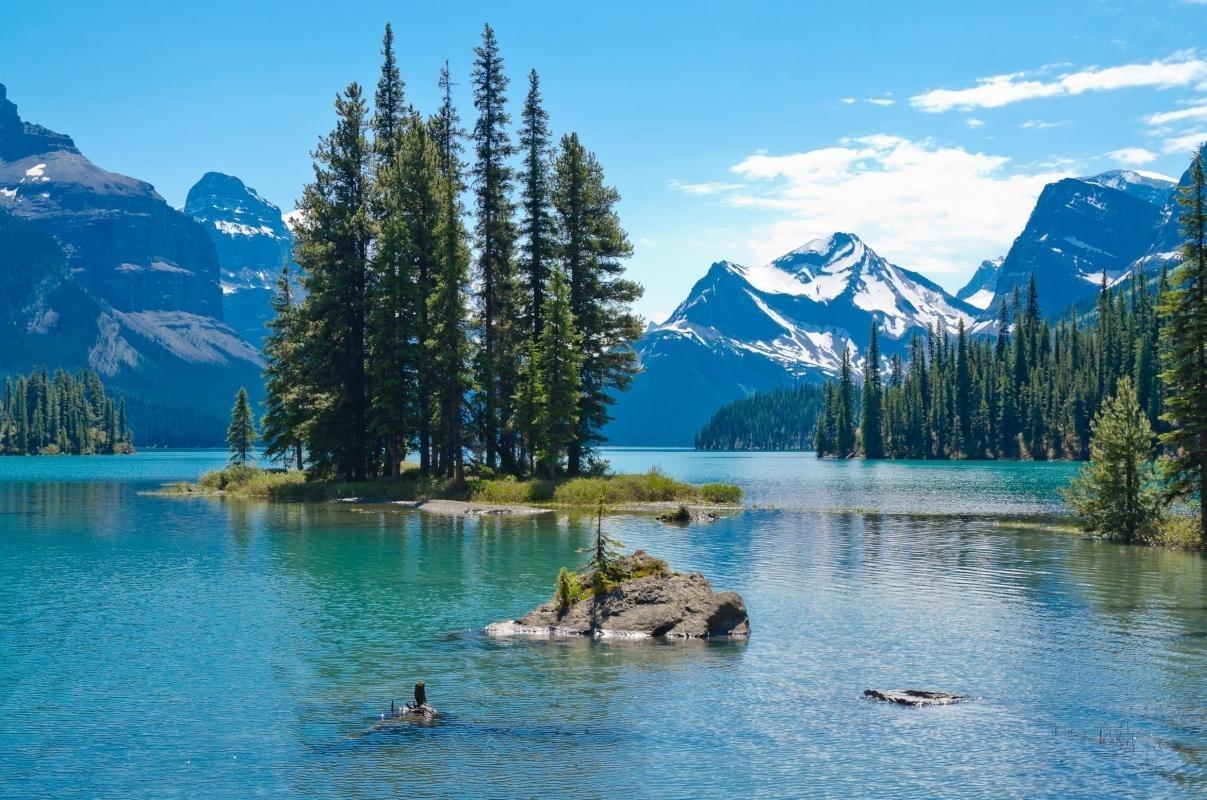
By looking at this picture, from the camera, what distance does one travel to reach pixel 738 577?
37344 millimetres

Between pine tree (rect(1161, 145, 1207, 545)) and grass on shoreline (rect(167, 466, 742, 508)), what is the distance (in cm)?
3103

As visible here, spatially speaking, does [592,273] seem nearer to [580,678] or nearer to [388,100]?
[388,100]

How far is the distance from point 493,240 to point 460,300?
7736mm

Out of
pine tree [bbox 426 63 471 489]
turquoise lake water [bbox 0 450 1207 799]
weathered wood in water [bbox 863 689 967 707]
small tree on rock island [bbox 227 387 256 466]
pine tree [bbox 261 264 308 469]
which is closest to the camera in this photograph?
turquoise lake water [bbox 0 450 1207 799]

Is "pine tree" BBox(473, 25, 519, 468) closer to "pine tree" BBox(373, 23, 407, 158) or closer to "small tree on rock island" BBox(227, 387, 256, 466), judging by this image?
"pine tree" BBox(373, 23, 407, 158)

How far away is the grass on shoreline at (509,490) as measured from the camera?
67.3 meters

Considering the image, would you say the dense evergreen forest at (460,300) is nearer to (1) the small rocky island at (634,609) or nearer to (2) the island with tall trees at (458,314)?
(2) the island with tall trees at (458,314)

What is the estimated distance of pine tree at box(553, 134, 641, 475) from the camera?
7388 centimetres

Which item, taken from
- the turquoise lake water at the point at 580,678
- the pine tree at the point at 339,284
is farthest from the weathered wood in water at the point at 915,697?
the pine tree at the point at 339,284

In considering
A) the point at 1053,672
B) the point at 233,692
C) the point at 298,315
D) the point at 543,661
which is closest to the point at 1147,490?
the point at 1053,672

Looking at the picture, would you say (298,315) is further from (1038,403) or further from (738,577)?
(1038,403)

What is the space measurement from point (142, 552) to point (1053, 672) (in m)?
38.5

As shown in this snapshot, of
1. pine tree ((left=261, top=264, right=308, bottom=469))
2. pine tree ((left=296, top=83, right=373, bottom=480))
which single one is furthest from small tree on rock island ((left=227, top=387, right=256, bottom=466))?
pine tree ((left=296, top=83, right=373, bottom=480))

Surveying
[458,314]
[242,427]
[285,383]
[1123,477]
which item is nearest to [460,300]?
[458,314]
